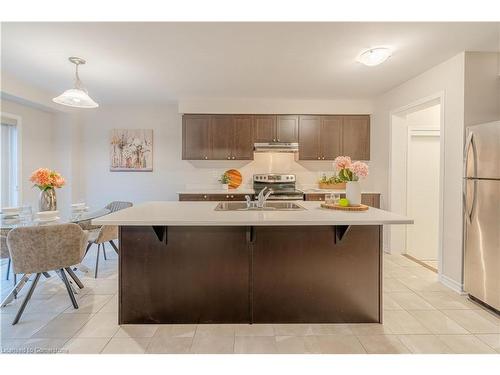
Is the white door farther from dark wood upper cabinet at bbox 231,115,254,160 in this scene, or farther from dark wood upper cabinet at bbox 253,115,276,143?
dark wood upper cabinet at bbox 231,115,254,160

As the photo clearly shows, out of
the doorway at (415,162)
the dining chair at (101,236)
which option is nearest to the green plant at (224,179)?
the dining chair at (101,236)

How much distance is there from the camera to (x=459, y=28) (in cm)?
241

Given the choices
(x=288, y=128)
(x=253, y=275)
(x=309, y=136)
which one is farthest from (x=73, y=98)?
(x=309, y=136)

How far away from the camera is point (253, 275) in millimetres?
2320

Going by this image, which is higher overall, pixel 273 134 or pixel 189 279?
pixel 273 134

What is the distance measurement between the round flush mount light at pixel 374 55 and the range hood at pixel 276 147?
6.42ft

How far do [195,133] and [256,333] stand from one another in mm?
3398

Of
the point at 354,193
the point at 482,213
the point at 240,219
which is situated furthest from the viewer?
the point at 482,213

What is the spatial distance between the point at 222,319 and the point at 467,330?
193 centimetres

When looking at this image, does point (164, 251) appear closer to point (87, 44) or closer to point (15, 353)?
point (15, 353)

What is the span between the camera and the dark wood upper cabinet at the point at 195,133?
186 inches

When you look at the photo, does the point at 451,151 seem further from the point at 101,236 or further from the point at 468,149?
the point at 101,236

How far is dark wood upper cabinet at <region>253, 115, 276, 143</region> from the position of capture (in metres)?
4.77
